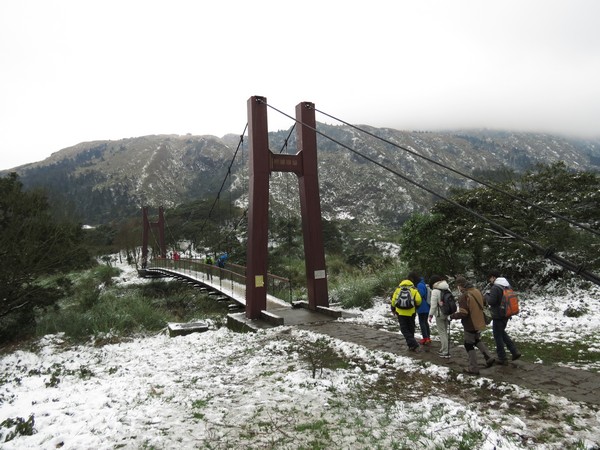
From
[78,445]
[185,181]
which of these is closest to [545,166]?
[78,445]

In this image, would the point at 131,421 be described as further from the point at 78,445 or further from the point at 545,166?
the point at 545,166

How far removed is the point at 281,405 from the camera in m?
4.43

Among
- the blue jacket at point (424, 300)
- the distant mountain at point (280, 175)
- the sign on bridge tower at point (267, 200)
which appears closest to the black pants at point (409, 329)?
the blue jacket at point (424, 300)

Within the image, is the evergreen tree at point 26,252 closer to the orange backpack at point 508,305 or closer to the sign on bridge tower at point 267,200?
the sign on bridge tower at point 267,200

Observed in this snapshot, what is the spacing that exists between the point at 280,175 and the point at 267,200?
94751 mm

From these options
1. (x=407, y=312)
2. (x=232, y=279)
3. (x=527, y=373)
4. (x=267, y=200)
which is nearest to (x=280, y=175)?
(x=232, y=279)

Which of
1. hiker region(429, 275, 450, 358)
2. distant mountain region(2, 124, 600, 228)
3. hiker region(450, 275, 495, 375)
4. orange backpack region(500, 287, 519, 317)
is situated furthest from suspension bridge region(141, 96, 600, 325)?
distant mountain region(2, 124, 600, 228)

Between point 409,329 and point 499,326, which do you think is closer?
point 499,326

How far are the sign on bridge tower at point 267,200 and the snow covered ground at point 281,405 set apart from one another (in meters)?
3.63

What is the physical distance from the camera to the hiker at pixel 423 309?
686cm

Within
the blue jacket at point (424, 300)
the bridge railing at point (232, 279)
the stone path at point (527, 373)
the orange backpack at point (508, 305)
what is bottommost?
the bridge railing at point (232, 279)

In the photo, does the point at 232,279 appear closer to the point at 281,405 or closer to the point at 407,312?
the point at 407,312

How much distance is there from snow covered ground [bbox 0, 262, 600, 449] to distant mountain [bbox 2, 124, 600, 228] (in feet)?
147

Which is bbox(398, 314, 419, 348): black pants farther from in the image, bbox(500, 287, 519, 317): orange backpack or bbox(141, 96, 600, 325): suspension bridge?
bbox(141, 96, 600, 325): suspension bridge
